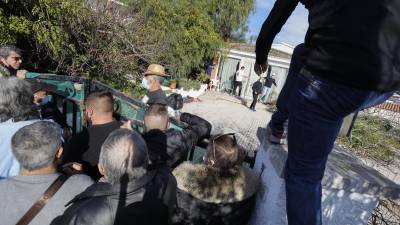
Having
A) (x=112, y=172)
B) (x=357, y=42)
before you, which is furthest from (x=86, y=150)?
(x=357, y=42)

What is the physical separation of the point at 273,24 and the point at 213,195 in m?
1.31

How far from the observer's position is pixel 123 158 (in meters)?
1.76

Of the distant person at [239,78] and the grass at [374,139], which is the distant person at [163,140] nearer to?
the grass at [374,139]

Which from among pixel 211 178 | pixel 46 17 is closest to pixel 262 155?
pixel 211 178

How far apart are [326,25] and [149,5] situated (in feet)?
45.2

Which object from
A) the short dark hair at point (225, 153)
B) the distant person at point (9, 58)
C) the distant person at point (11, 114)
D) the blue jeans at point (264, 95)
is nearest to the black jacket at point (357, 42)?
the short dark hair at point (225, 153)

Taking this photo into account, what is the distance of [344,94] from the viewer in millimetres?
1270

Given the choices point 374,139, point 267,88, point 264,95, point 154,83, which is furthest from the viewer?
point 264,95

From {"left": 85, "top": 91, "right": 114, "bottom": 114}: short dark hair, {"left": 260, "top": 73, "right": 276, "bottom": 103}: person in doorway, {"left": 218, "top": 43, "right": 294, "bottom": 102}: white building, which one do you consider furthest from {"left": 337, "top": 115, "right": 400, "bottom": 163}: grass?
{"left": 218, "top": 43, "right": 294, "bottom": 102}: white building

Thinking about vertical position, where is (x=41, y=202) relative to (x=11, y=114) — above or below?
below

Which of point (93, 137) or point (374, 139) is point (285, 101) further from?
point (374, 139)

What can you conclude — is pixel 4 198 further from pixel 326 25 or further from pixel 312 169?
pixel 326 25

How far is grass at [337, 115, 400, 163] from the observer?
5.75 metres

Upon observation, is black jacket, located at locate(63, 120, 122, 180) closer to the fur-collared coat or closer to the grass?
the fur-collared coat
